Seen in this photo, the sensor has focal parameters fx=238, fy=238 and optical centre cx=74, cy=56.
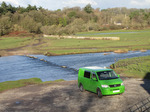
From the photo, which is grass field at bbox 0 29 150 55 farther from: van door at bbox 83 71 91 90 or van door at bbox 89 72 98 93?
van door at bbox 89 72 98 93

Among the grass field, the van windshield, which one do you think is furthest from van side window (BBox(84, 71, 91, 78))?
the grass field

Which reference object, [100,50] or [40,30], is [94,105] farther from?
[40,30]

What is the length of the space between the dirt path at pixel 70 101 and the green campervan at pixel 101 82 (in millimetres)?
697

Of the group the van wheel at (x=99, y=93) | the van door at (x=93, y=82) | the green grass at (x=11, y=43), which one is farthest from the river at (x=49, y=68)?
the green grass at (x=11, y=43)

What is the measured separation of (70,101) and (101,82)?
3.24 meters

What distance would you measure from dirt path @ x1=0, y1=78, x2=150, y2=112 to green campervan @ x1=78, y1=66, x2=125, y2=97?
27.4 inches

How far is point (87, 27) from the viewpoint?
185 m

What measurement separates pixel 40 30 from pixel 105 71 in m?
149

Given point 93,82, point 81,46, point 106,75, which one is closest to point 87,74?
point 93,82

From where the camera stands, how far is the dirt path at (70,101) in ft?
59.9

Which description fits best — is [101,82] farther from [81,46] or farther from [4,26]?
[4,26]

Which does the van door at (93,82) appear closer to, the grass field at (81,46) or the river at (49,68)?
the river at (49,68)

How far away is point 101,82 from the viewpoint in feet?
64.3

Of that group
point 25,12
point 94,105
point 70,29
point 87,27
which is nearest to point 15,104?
point 94,105
